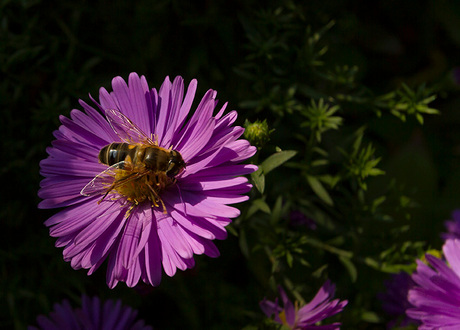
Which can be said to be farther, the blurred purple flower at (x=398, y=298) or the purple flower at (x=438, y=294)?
the blurred purple flower at (x=398, y=298)

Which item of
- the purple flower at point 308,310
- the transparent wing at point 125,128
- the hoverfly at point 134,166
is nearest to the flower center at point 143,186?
the hoverfly at point 134,166

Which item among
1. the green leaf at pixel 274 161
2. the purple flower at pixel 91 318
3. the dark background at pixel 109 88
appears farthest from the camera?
the dark background at pixel 109 88

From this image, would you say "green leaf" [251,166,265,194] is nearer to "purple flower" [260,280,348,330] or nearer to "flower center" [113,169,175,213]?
"flower center" [113,169,175,213]

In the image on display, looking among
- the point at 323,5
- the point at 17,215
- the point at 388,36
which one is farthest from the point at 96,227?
the point at 388,36

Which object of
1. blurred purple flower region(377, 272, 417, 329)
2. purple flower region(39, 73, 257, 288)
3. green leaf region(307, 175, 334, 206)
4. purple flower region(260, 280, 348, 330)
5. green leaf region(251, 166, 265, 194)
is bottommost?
blurred purple flower region(377, 272, 417, 329)

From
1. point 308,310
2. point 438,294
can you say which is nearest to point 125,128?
point 308,310

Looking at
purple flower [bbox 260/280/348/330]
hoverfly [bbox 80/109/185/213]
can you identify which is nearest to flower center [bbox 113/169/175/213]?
hoverfly [bbox 80/109/185/213]

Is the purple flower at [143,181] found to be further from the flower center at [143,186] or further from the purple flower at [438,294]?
the purple flower at [438,294]
